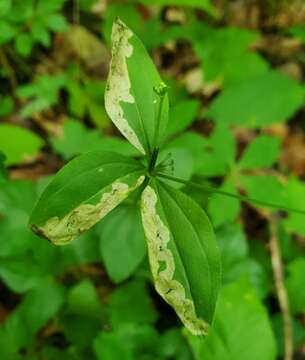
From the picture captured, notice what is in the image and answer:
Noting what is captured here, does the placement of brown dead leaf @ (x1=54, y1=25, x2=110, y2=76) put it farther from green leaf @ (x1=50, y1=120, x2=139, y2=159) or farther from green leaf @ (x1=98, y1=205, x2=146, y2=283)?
green leaf @ (x1=98, y1=205, x2=146, y2=283)

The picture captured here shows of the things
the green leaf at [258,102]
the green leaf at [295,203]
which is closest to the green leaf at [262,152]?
the green leaf at [295,203]

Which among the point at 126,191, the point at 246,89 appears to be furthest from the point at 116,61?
the point at 246,89

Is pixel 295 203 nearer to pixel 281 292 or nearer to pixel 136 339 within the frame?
pixel 281 292

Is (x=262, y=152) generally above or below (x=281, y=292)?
above

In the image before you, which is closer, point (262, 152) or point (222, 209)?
point (222, 209)

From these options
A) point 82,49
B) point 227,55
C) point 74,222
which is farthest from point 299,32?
point 74,222

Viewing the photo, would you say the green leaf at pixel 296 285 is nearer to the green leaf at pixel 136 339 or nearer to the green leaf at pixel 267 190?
the green leaf at pixel 267 190

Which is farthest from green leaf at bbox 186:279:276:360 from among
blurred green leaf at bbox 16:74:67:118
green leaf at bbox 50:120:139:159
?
blurred green leaf at bbox 16:74:67:118
